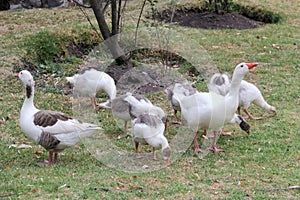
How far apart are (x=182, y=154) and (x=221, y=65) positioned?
12.5 feet

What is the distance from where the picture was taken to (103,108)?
26.2 feet

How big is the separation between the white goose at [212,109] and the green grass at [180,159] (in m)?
0.34

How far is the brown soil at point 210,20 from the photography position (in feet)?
40.8

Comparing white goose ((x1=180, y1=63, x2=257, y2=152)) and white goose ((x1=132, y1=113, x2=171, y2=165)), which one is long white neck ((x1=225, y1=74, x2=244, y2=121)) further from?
white goose ((x1=132, y1=113, x2=171, y2=165))

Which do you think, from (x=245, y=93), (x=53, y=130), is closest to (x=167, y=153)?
(x=53, y=130)

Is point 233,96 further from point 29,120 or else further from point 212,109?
point 29,120

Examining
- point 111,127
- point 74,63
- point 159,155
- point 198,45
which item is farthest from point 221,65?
point 159,155

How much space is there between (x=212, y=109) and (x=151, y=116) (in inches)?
28.3

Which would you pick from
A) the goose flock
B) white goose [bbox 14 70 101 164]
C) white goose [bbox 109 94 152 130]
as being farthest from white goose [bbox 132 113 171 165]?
white goose [bbox 109 94 152 130]

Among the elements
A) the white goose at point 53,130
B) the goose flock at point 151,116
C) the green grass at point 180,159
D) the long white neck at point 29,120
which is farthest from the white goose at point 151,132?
the long white neck at point 29,120

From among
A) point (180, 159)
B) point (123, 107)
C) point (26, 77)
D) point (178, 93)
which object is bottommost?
point (180, 159)

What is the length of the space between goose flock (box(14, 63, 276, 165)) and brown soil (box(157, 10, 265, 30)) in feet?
16.6

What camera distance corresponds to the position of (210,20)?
41.6 feet

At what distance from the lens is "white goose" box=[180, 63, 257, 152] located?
627 cm
